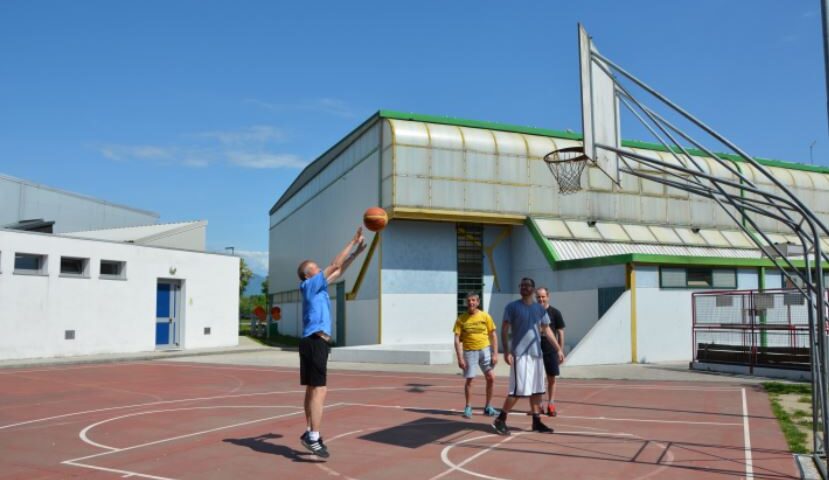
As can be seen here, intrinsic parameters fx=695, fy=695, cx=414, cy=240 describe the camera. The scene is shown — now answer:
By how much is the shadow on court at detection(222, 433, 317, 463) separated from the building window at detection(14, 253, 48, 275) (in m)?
19.2

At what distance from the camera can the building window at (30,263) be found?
24.8 m

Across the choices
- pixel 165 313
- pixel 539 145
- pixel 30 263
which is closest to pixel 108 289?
pixel 30 263

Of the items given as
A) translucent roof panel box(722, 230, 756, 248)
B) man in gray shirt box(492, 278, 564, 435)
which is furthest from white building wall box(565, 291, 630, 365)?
translucent roof panel box(722, 230, 756, 248)

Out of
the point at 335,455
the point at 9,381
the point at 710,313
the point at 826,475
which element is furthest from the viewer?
the point at 710,313

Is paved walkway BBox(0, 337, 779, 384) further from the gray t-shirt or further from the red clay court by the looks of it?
the gray t-shirt

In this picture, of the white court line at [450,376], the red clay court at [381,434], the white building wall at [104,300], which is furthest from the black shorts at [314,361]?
the white building wall at [104,300]

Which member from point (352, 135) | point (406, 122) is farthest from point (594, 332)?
point (352, 135)

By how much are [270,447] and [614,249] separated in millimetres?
24553

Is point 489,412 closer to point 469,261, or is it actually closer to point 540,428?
point 540,428

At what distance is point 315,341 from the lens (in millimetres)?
8156

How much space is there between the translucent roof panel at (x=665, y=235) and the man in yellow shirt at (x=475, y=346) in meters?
23.3

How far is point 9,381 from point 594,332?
53.9ft

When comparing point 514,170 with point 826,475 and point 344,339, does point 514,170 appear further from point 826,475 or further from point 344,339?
point 826,475

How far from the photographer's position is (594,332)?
2178cm
